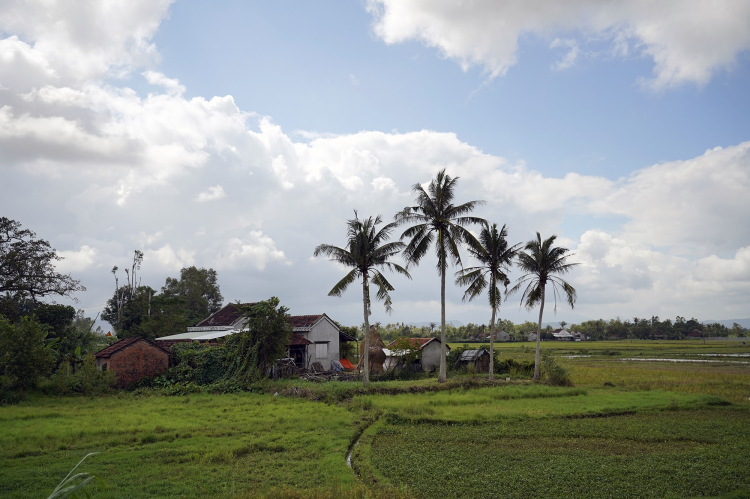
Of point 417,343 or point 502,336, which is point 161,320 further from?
point 502,336

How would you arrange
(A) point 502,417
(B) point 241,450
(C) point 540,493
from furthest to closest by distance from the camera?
(A) point 502,417, (B) point 241,450, (C) point 540,493

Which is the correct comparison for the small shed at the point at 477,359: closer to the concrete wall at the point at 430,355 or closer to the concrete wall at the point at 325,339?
the concrete wall at the point at 430,355

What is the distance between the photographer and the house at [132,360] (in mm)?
29375

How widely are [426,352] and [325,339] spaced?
9.33 meters

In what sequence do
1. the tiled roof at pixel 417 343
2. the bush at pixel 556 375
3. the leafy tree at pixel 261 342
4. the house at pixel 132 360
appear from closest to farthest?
the house at pixel 132 360
the leafy tree at pixel 261 342
the bush at pixel 556 375
the tiled roof at pixel 417 343

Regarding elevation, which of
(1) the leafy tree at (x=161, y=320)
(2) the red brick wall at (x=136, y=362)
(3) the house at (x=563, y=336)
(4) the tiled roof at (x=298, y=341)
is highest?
(1) the leafy tree at (x=161, y=320)

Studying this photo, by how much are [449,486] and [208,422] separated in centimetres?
1157

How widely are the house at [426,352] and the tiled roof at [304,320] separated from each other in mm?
7146

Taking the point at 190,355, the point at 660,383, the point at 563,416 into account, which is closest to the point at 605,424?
the point at 563,416

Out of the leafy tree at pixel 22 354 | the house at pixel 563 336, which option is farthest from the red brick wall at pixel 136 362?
the house at pixel 563 336

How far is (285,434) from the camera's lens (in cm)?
1716

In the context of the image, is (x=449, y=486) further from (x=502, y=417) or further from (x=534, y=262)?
(x=534, y=262)

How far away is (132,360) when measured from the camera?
3008 centimetres

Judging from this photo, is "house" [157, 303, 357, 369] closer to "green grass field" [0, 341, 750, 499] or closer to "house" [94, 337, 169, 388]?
"house" [94, 337, 169, 388]
